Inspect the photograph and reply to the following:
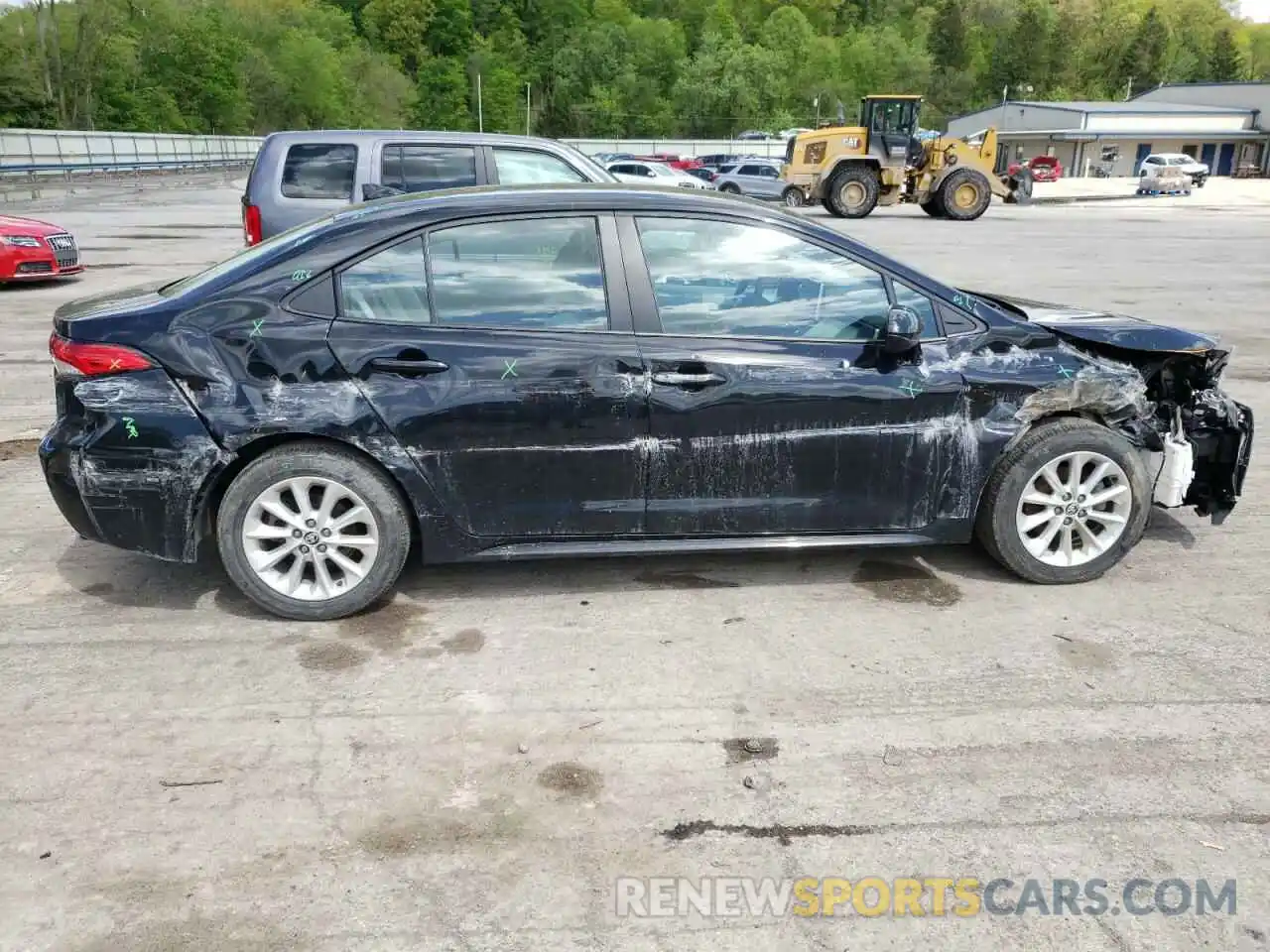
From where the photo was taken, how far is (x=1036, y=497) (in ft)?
14.2

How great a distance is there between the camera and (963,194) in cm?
2822

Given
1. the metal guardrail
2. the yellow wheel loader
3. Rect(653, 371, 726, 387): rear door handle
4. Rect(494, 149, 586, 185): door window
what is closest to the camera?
Rect(653, 371, 726, 387): rear door handle

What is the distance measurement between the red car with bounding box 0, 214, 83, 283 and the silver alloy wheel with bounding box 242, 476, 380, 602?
37.4ft

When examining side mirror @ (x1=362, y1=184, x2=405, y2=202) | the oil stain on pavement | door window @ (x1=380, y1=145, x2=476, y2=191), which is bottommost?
the oil stain on pavement

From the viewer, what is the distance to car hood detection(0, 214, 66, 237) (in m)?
13.2

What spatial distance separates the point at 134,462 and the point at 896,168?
Result: 28.4 meters

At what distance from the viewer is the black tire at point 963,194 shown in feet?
91.9

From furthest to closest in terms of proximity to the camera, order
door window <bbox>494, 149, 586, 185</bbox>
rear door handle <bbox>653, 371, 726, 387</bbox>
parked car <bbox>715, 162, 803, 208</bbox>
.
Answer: parked car <bbox>715, 162, 803, 208</bbox>
door window <bbox>494, 149, 586, 185</bbox>
rear door handle <bbox>653, 371, 726, 387</bbox>

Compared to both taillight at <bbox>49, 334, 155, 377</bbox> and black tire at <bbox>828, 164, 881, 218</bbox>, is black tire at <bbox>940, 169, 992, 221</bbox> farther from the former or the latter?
taillight at <bbox>49, 334, 155, 377</bbox>

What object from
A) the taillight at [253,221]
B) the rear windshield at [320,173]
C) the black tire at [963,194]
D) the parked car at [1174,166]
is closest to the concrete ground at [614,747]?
the taillight at [253,221]

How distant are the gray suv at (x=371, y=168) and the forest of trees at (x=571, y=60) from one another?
81.4 m

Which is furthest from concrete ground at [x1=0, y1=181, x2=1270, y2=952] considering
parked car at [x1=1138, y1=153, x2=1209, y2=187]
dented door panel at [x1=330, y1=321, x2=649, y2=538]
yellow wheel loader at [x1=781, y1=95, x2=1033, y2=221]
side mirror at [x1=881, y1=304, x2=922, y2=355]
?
parked car at [x1=1138, y1=153, x2=1209, y2=187]

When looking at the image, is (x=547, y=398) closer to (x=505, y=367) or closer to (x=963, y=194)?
(x=505, y=367)

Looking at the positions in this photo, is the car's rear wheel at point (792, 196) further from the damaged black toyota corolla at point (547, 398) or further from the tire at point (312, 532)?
the tire at point (312, 532)
